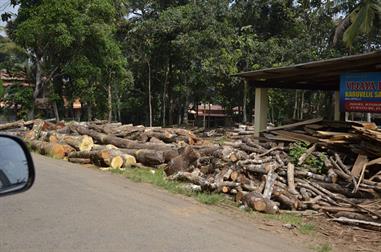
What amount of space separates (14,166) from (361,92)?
10.9 metres

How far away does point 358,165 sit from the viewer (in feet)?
34.6

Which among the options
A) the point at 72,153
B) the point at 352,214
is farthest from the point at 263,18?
the point at 352,214

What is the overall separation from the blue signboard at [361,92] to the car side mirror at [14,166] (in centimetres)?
1069

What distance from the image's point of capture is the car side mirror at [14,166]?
9.20 feet

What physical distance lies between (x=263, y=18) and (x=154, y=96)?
1395 centimetres

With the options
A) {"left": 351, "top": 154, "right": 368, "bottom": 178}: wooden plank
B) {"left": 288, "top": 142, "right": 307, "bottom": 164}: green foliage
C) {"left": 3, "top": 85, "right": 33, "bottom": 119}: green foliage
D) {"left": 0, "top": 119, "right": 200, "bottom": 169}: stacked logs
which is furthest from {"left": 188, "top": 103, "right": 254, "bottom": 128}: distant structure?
{"left": 351, "top": 154, "right": 368, "bottom": 178}: wooden plank

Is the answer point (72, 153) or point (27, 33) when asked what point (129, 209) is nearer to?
point (72, 153)

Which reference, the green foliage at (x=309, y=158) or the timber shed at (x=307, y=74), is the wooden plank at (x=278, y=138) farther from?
the timber shed at (x=307, y=74)

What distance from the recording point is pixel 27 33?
30.7 m

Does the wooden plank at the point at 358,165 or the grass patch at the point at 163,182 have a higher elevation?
the wooden plank at the point at 358,165

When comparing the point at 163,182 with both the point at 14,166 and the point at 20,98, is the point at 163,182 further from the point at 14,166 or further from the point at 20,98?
the point at 20,98

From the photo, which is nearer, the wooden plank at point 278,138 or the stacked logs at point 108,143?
the wooden plank at point 278,138

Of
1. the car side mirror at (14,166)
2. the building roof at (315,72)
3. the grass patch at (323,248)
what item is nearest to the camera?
the car side mirror at (14,166)

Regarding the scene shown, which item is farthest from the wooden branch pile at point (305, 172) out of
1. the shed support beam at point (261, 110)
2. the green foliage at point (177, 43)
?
the green foliage at point (177, 43)
